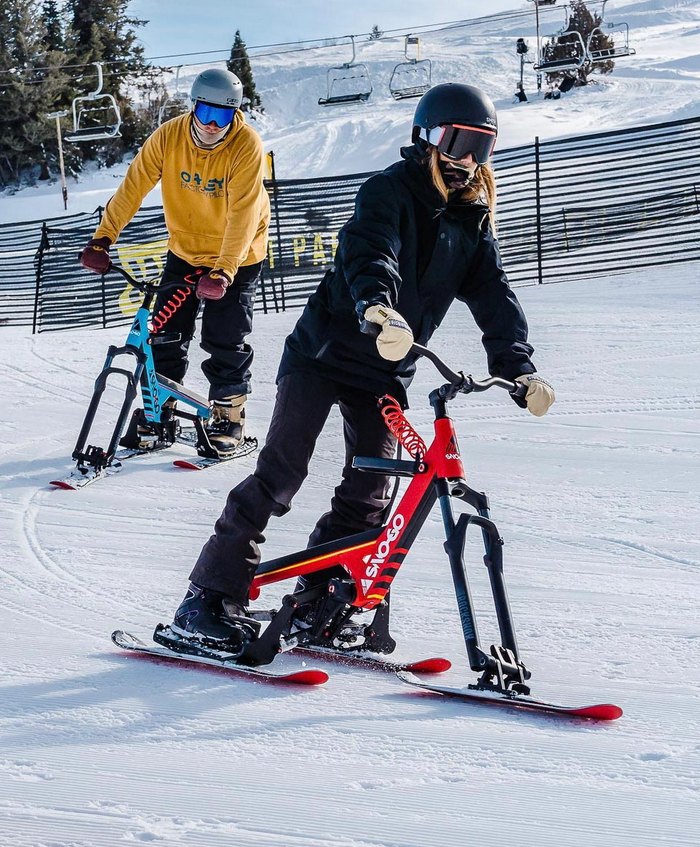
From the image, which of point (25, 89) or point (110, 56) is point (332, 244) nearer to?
point (25, 89)

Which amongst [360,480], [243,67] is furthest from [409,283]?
[243,67]

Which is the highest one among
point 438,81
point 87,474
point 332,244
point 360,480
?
point 438,81

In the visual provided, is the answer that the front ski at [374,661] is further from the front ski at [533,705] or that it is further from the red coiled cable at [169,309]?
the red coiled cable at [169,309]

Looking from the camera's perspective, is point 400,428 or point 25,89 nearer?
point 400,428

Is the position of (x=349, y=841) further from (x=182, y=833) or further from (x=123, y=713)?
(x=123, y=713)

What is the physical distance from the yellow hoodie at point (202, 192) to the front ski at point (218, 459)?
1.17 meters

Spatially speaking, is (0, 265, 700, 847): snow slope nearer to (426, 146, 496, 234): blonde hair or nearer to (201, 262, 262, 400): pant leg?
(201, 262, 262, 400): pant leg

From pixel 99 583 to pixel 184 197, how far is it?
2.48 m

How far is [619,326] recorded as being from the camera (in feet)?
30.5

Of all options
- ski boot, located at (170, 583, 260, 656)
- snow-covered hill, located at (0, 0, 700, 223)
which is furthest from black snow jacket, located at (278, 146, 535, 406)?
snow-covered hill, located at (0, 0, 700, 223)

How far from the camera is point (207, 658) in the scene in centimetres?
335

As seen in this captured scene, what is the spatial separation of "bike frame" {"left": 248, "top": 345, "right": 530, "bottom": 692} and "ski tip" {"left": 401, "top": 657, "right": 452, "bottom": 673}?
7.2 inches

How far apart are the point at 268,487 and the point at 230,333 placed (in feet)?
9.64

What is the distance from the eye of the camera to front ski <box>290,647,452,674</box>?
11.0ft
